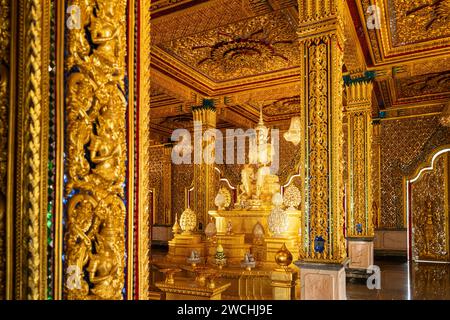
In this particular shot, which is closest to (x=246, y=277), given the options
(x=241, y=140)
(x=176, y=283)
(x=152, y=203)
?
(x=176, y=283)

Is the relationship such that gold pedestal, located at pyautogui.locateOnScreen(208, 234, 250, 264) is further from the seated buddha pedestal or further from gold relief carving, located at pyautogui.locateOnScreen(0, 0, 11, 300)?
gold relief carving, located at pyautogui.locateOnScreen(0, 0, 11, 300)

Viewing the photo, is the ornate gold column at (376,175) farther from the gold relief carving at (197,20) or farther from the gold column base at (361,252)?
the gold relief carving at (197,20)

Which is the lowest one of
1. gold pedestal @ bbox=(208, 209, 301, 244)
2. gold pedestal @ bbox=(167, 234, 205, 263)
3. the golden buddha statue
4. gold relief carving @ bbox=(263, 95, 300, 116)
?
gold pedestal @ bbox=(167, 234, 205, 263)

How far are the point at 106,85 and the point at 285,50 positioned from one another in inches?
285

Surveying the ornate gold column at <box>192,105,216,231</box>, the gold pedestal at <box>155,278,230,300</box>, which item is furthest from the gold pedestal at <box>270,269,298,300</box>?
the ornate gold column at <box>192,105,216,231</box>

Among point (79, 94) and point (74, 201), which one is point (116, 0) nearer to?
point (79, 94)

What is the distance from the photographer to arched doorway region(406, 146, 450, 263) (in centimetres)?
1127

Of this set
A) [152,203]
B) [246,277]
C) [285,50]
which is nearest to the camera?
[246,277]

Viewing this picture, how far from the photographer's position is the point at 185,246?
915 cm

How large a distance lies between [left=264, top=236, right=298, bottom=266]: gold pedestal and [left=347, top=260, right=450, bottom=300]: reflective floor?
1.25 meters

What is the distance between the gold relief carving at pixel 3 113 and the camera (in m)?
1.07

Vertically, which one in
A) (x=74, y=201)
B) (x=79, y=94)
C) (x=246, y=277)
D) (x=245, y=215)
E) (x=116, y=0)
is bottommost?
(x=246, y=277)

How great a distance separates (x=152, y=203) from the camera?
17.4 m

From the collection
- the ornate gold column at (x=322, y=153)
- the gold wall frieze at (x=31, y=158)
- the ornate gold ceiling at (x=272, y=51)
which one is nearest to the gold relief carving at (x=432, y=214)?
the ornate gold ceiling at (x=272, y=51)
